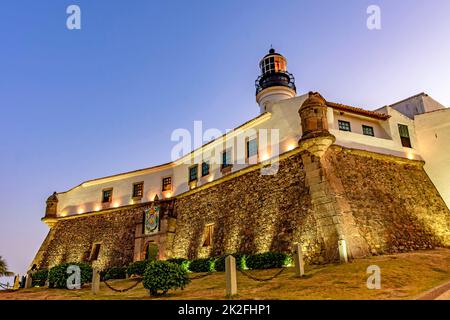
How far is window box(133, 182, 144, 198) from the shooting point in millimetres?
31112

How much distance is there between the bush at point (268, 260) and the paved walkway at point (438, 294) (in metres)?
8.14

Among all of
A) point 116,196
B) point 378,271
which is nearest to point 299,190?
point 378,271

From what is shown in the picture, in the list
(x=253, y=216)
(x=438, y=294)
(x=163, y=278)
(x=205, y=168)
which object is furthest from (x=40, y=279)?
(x=438, y=294)

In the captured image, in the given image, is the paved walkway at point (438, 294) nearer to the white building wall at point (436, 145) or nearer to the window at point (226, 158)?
the white building wall at point (436, 145)

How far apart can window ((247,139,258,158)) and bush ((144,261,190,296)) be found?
11.6m

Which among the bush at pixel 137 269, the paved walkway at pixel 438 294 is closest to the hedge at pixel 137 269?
the bush at pixel 137 269

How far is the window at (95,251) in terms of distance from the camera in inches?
1179

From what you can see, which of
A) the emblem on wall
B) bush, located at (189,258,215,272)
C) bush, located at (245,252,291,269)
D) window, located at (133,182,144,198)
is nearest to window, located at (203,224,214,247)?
bush, located at (189,258,215,272)

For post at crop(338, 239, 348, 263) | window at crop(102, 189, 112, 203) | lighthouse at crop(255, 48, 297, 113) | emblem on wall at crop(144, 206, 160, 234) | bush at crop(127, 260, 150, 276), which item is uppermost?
lighthouse at crop(255, 48, 297, 113)

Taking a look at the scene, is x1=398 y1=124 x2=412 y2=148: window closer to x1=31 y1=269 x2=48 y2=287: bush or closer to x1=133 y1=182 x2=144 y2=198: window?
x1=133 y1=182 x2=144 y2=198: window

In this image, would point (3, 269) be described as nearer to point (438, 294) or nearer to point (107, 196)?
point (107, 196)

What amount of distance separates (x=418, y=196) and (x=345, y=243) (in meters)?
8.08

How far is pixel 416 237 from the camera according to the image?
58.4ft
